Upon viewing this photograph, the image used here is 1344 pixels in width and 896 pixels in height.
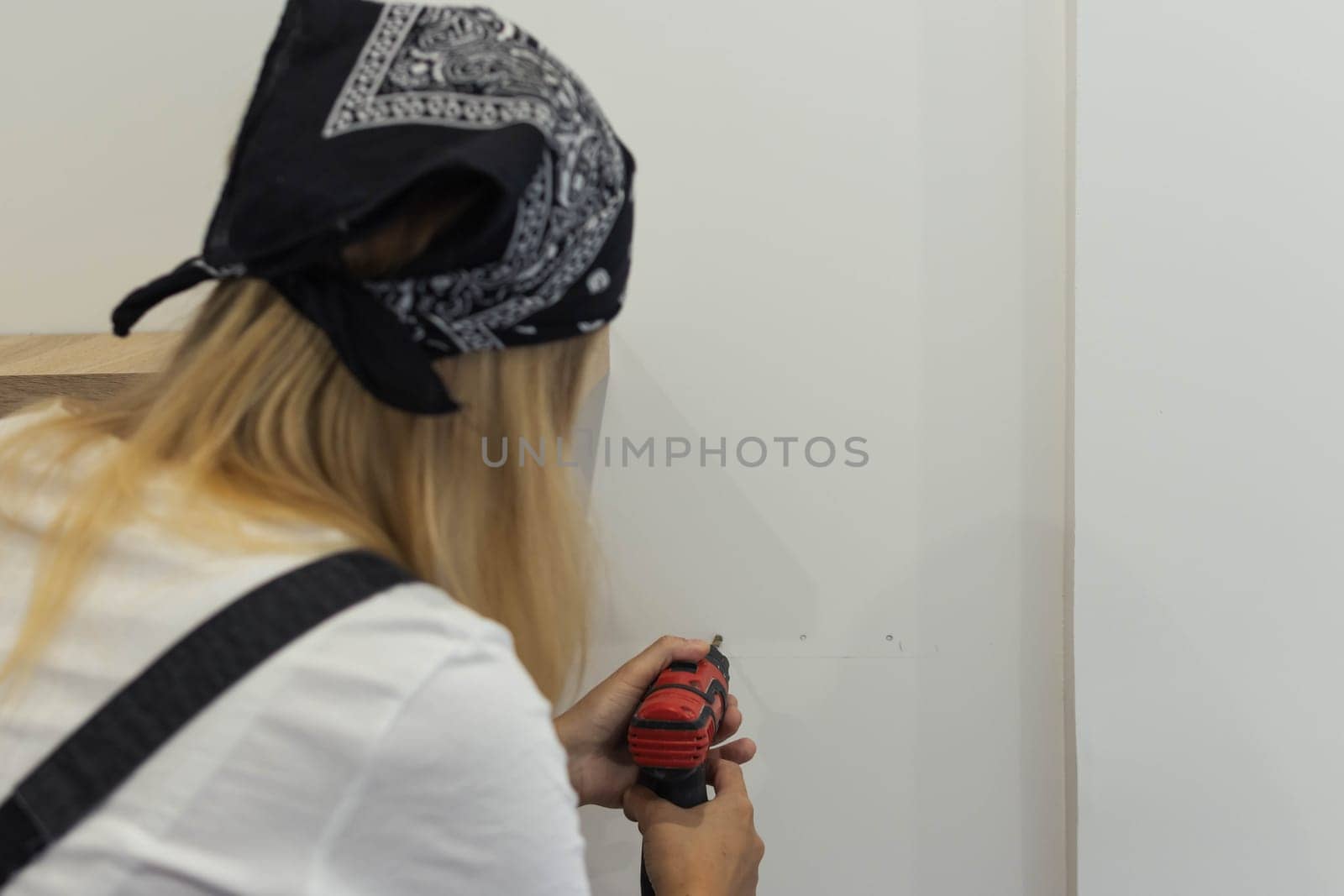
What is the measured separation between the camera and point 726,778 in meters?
0.89

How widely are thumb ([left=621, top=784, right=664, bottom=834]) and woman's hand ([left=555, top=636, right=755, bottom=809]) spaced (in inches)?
1.0

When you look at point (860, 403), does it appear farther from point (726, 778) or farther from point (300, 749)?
point (300, 749)

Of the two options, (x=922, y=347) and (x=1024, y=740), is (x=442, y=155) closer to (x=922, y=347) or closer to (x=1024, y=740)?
(x=922, y=347)

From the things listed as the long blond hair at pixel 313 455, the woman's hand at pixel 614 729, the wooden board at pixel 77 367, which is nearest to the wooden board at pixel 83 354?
the wooden board at pixel 77 367

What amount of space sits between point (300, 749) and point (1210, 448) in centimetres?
89

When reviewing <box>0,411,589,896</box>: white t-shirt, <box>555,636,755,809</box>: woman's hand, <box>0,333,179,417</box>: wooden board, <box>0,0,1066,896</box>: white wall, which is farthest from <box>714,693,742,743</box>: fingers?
<box>0,333,179,417</box>: wooden board

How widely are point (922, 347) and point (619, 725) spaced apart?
495 millimetres

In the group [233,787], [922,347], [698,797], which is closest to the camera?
[233,787]

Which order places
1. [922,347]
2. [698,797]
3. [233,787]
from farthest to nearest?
[922,347], [698,797], [233,787]

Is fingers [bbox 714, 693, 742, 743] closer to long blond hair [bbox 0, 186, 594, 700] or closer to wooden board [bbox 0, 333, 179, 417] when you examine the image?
long blond hair [bbox 0, 186, 594, 700]

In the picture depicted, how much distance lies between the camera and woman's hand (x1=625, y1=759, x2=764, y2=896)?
764 mm

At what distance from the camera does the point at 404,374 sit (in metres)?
0.50

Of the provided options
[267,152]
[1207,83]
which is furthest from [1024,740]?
[267,152]

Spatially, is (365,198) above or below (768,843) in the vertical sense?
above
